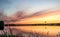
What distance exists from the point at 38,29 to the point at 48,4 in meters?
0.36

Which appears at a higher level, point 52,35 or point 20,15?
point 20,15

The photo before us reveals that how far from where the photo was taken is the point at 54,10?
7.32ft

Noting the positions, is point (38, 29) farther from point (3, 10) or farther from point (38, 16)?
point (3, 10)

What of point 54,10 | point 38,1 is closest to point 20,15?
point 38,1

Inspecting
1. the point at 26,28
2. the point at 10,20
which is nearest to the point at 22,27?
the point at 26,28

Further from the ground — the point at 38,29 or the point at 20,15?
the point at 20,15

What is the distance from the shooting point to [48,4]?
7.38 feet

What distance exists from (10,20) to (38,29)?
41cm

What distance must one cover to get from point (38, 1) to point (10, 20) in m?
0.47

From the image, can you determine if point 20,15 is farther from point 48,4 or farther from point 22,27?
point 48,4

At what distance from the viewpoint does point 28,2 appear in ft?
7.53

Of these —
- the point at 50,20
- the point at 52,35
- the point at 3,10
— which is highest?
the point at 3,10

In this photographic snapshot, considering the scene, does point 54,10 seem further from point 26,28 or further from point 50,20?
point 26,28

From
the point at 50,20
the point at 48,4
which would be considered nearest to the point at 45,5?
the point at 48,4
